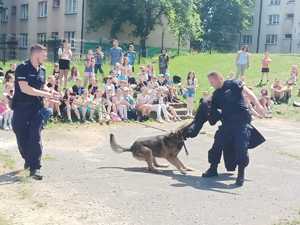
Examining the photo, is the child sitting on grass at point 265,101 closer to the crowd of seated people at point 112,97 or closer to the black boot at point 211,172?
the crowd of seated people at point 112,97

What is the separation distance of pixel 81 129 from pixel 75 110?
1238 mm

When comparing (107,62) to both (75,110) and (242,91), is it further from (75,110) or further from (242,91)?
(242,91)

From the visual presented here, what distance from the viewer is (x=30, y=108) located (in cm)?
822

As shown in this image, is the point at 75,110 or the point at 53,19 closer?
the point at 75,110

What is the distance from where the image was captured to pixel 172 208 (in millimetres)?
7074

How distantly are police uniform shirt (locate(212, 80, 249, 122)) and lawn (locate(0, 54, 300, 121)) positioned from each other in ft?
39.9

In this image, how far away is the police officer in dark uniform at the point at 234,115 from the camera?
29.2 ft

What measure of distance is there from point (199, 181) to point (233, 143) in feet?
2.75

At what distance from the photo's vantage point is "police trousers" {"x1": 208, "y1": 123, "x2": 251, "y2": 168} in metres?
8.88

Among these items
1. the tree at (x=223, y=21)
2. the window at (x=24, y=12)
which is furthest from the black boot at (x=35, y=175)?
the tree at (x=223, y=21)

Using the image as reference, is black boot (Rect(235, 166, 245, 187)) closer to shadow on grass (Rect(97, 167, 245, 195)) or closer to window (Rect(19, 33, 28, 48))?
shadow on grass (Rect(97, 167, 245, 195))

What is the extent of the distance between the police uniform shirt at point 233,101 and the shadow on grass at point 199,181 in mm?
1046

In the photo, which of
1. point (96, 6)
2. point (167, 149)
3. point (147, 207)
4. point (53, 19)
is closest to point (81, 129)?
point (167, 149)

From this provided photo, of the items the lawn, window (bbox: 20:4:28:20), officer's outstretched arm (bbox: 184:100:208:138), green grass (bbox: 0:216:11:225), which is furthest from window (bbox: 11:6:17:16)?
green grass (bbox: 0:216:11:225)
